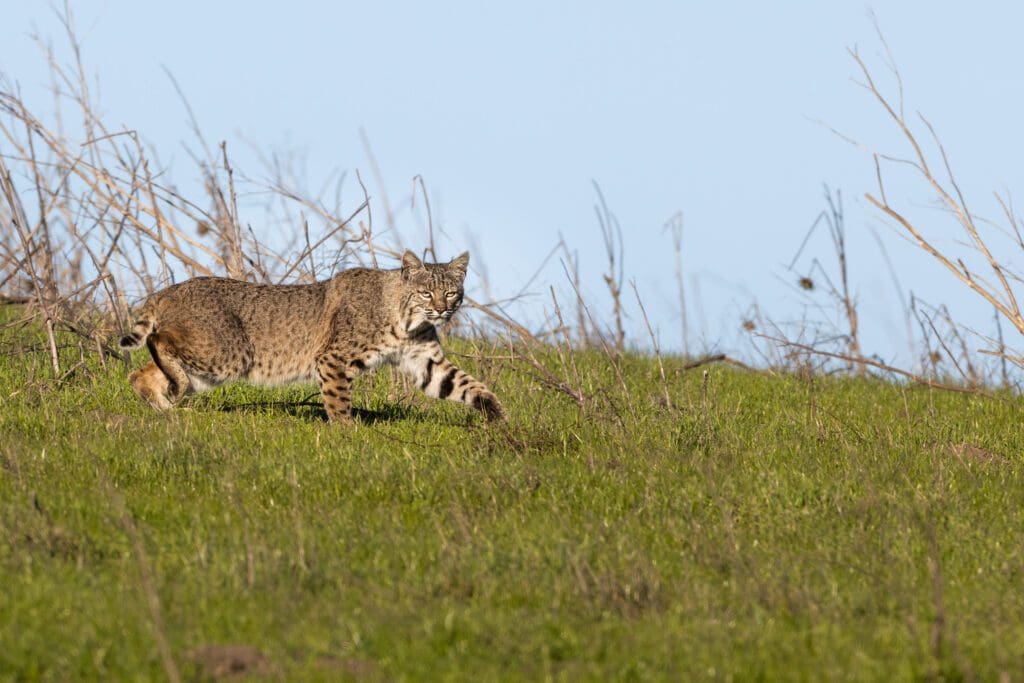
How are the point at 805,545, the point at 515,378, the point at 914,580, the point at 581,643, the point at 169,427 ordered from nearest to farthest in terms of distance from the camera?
the point at 581,643, the point at 914,580, the point at 805,545, the point at 169,427, the point at 515,378

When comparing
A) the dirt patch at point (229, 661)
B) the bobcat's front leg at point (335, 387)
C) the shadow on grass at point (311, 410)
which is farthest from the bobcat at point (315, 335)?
the dirt patch at point (229, 661)

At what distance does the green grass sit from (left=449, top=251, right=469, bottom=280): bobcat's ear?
1258mm

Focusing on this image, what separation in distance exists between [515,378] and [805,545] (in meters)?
5.92

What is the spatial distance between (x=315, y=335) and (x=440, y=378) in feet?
3.77

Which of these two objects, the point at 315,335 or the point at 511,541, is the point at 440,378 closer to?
the point at 315,335

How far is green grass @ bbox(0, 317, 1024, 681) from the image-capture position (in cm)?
570

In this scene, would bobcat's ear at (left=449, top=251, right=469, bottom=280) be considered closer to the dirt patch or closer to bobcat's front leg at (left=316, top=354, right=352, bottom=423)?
bobcat's front leg at (left=316, top=354, right=352, bottom=423)

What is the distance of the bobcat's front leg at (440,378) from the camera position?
1180 centimetres

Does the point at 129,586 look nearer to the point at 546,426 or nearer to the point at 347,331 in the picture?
the point at 546,426

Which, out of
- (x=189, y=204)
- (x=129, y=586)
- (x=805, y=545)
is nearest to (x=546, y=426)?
(x=805, y=545)

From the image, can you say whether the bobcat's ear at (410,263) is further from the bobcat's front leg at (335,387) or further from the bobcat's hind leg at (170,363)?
the bobcat's hind leg at (170,363)

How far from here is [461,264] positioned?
11992mm

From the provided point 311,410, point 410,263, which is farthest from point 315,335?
point 410,263

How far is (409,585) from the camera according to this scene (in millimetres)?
6613
